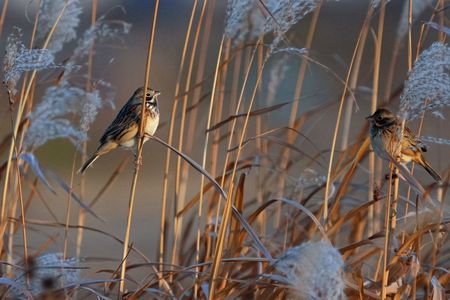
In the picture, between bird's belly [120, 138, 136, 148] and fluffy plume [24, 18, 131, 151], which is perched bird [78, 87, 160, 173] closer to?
bird's belly [120, 138, 136, 148]

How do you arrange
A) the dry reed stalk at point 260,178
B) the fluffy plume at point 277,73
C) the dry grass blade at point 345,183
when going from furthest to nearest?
the fluffy plume at point 277,73 → the dry reed stalk at point 260,178 → the dry grass blade at point 345,183

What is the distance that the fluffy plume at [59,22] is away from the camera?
4129 millimetres

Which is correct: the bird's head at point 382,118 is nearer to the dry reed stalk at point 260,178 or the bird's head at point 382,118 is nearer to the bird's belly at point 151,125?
the dry reed stalk at point 260,178

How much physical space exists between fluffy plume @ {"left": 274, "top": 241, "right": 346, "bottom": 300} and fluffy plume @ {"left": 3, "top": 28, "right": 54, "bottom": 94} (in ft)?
4.27

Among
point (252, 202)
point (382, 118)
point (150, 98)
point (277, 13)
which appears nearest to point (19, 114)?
point (150, 98)

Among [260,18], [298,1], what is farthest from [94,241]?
[298,1]

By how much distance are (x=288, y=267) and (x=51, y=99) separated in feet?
4.96

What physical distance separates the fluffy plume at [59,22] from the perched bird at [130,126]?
61 centimetres

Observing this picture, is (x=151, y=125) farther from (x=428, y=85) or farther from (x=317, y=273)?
(x=317, y=273)

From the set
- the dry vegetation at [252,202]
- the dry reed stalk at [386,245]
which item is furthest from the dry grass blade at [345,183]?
the dry reed stalk at [386,245]

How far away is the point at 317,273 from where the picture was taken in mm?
2635

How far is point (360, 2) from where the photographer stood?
57.1 ft

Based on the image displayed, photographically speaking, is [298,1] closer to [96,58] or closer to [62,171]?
[96,58]

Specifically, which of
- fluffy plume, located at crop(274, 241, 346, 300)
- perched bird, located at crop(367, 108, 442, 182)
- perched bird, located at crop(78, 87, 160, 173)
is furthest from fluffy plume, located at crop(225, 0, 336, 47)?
perched bird, located at crop(78, 87, 160, 173)
